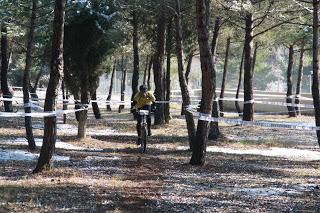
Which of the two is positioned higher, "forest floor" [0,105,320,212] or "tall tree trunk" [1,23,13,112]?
"tall tree trunk" [1,23,13,112]

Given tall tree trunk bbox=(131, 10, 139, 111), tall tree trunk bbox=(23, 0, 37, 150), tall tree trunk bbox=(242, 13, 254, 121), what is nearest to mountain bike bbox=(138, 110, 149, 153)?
tall tree trunk bbox=(23, 0, 37, 150)

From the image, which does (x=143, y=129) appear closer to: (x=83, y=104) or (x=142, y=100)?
(x=142, y=100)

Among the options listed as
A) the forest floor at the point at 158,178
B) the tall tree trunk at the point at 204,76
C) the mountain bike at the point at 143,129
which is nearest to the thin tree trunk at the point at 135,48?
the forest floor at the point at 158,178

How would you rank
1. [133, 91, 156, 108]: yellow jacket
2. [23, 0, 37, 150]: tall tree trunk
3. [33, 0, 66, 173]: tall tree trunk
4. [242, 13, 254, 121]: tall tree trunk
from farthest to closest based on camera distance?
[242, 13, 254, 121]: tall tree trunk < [133, 91, 156, 108]: yellow jacket < [23, 0, 37, 150]: tall tree trunk < [33, 0, 66, 173]: tall tree trunk

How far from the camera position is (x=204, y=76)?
11820mm

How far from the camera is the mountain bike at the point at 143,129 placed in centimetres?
1455

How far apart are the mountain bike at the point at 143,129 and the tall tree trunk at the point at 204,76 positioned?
2.55m

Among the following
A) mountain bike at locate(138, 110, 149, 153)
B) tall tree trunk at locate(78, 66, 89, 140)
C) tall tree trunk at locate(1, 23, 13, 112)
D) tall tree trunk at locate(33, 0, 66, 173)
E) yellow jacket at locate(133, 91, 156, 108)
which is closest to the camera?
tall tree trunk at locate(33, 0, 66, 173)

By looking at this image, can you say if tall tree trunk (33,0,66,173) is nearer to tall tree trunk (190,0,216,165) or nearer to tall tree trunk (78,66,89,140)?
tall tree trunk (190,0,216,165)

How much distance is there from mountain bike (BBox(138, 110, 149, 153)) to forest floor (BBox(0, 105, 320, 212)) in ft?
1.03

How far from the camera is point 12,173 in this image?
1014cm

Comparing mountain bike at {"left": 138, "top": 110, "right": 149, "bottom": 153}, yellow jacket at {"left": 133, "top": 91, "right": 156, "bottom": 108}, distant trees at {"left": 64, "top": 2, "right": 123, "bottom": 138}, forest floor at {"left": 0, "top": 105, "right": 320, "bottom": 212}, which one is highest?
distant trees at {"left": 64, "top": 2, "right": 123, "bottom": 138}

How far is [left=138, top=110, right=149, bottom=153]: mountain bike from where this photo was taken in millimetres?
14547

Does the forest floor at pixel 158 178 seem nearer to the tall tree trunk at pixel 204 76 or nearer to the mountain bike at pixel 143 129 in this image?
the mountain bike at pixel 143 129
